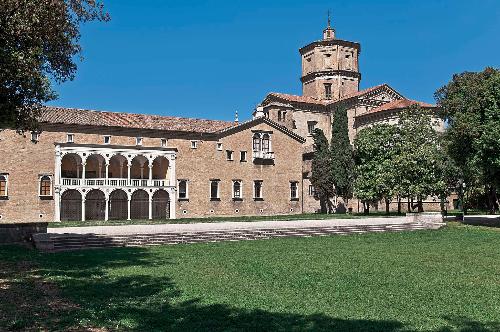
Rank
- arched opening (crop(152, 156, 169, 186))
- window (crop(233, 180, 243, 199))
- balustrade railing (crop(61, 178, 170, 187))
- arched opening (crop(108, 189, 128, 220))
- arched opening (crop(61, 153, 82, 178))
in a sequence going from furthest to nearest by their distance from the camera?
window (crop(233, 180, 243, 199)) → arched opening (crop(152, 156, 169, 186)) → arched opening (crop(108, 189, 128, 220)) → arched opening (crop(61, 153, 82, 178)) → balustrade railing (crop(61, 178, 170, 187))

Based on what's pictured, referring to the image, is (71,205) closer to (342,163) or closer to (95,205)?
(95,205)

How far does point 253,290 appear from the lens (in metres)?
11.0

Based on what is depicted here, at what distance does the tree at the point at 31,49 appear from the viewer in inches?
512

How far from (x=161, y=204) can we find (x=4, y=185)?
44.4 ft

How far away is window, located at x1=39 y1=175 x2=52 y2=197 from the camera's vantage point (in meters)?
39.8

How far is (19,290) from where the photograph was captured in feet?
35.3

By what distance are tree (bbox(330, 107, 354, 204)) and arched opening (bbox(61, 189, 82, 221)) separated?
82.7 ft

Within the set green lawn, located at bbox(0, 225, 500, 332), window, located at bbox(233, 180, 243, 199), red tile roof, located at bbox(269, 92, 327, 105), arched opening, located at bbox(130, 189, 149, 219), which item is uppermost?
red tile roof, located at bbox(269, 92, 327, 105)

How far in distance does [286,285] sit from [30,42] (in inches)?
400

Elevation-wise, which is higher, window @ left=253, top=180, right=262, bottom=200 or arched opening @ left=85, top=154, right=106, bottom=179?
arched opening @ left=85, top=154, right=106, bottom=179

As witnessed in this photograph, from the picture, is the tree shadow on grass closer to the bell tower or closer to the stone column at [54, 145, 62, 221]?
the stone column at [54, 145, 62, 221]

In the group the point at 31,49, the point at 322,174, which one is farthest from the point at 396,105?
the point at 31,49

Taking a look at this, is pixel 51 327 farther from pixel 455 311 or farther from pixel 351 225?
pixel 351 225

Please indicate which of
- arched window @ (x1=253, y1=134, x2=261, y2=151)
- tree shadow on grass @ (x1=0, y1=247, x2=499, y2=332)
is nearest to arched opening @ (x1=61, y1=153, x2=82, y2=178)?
arched window @ (x1=253, y1=134, x2=261, y2=151)
